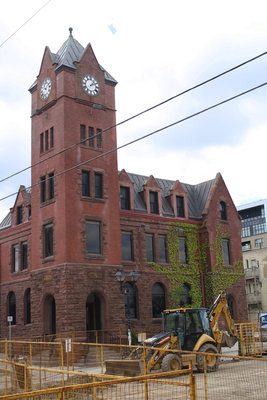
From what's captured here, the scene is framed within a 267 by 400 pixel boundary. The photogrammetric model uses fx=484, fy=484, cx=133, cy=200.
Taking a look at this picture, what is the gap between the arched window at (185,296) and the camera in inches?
1601

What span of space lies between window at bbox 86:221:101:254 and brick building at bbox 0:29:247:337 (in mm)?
70

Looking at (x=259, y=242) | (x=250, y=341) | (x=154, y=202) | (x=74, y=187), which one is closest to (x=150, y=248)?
(x=154, y=202)

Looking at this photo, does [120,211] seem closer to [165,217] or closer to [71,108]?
[165,217]

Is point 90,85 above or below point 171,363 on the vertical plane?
above

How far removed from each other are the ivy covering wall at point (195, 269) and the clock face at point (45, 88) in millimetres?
14863

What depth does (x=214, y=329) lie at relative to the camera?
81.4ft

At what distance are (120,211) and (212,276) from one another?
33.3 ft

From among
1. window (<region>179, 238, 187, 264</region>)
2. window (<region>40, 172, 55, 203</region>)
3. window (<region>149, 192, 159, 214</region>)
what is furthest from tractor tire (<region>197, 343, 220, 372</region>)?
window (<region>149, 192, 159, 214</region>)

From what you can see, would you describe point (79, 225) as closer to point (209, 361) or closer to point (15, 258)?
point (15, 258)

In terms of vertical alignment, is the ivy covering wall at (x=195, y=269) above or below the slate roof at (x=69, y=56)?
below

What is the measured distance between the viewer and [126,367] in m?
20.1

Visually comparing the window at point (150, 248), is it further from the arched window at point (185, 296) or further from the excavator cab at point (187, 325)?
the excavator cab at point (187, 325)

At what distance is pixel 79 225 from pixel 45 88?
1130cm

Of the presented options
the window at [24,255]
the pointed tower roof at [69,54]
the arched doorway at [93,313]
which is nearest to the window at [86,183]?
the arched doorway at [93,313]
